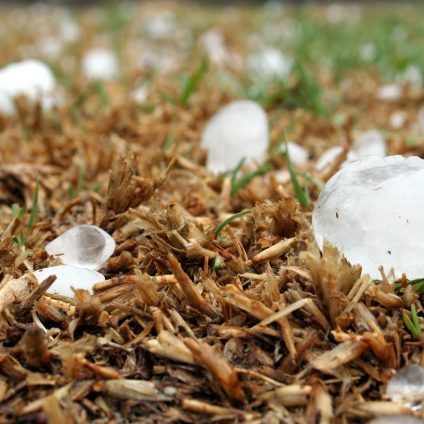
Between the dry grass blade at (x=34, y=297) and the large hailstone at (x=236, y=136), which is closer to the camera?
the dry grass blade at (x=34, y=297)

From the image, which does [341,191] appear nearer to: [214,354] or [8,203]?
[214,354]

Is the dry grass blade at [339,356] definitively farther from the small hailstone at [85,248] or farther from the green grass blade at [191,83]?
the green grass blade at [191,83]

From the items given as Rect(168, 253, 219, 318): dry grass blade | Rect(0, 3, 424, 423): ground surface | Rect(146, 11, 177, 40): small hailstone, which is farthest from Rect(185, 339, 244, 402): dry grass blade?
Rect(146, 11, 177, 40): small hailstone

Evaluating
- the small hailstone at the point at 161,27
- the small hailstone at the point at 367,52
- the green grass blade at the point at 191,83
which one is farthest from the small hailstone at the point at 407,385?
the small hailstone at the point at 161,27

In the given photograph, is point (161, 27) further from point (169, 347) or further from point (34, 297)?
point (169, 347)

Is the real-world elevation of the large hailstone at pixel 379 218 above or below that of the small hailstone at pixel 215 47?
above

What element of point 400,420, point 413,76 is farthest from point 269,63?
point 400,420
